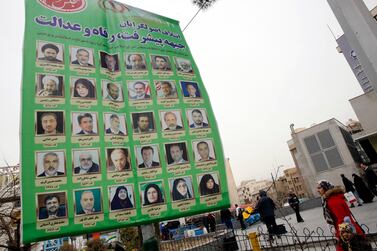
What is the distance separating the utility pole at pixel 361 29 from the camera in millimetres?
2441

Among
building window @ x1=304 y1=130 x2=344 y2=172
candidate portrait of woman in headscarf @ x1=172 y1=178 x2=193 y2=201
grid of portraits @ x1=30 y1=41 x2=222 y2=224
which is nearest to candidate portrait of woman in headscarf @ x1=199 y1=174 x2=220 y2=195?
grid of portraits @ x1=30 y1=41 x2=222 y2=224

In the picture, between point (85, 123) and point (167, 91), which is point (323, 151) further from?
point (85, 123)

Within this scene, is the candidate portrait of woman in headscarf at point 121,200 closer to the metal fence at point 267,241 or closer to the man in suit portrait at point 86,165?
the man in suit portrait at point 86,165

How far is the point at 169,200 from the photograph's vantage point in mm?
2533

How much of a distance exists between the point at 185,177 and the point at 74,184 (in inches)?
41.5

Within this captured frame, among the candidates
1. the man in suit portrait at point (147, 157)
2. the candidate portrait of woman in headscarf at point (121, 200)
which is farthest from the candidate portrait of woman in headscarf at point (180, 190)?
the candidate portrait of woman in headscarf at point (121, 200)

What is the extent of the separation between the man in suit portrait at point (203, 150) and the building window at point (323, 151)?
2593 centimetres

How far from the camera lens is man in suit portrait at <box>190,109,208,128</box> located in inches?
118

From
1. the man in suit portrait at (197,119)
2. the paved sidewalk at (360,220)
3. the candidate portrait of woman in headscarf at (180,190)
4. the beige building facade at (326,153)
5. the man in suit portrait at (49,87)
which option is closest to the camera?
the man in suit portrait at (49,87)

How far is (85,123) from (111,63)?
0.86 m

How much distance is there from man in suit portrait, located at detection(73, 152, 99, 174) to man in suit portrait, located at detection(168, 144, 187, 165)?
0.74 m

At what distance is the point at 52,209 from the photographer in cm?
209

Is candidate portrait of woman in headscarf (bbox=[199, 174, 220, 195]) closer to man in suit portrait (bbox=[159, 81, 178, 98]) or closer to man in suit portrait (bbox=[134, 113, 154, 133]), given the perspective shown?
man in suit portrait (bbox=[134, 113, 154, 133])

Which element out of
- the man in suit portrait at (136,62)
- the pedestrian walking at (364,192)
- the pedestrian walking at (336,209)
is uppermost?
the man in suit portrait at (136,62)
